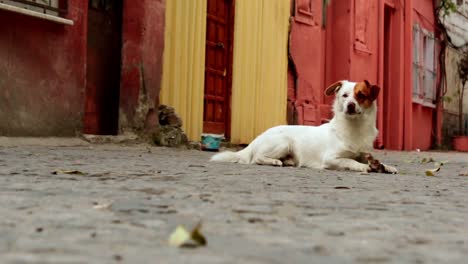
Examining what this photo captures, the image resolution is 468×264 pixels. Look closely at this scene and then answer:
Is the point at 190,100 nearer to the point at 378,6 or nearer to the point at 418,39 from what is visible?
the point at 378,6

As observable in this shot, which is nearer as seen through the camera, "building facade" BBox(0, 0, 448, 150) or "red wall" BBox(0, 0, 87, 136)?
"red wall" BBox(0, 0, 87, 136)

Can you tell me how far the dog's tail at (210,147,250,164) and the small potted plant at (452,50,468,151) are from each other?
43.2 ft


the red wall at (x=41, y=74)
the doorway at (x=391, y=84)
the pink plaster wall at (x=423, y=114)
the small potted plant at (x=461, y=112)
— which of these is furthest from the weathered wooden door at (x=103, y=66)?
the small potted plant at (x=461, y=112)

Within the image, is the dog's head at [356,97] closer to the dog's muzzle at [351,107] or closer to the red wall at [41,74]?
the dog's muzzle at [351,107]

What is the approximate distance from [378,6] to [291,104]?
14.4 ft

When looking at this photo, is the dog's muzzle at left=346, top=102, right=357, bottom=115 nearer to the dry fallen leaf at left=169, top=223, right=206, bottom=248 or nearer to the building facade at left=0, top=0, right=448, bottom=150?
the building facade at left=0, top=0, right=448, bottom=150

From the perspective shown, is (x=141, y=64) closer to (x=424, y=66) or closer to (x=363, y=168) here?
(x=363, y=168)

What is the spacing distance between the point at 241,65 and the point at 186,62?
4.56 ft

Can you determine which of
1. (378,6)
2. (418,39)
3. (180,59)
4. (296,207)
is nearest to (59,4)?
(180,59)

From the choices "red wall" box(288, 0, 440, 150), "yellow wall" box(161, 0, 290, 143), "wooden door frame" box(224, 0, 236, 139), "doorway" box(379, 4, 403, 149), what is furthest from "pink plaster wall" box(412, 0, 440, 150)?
"wooden door frame" box(224, 0, 236, 139)

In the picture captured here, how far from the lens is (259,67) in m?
9.65

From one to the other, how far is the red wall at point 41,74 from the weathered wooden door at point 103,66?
45cm

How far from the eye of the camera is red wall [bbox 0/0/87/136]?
19.9 feet

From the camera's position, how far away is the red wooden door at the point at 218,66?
8789mm
